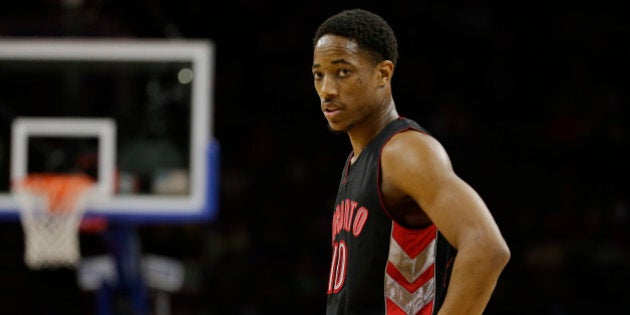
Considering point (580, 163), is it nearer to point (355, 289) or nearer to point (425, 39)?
point (425, 39)

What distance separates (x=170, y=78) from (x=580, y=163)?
5.06 meters

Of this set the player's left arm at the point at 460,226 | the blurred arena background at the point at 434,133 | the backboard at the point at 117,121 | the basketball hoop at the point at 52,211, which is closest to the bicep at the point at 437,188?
the player's left arm at the point at 460,226

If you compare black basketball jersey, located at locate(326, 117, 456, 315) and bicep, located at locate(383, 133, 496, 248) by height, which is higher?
bicep, located at locate(383, 133, 496, 248)

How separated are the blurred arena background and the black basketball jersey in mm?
6132

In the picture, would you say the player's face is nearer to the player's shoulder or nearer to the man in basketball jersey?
the man in basketball jersey

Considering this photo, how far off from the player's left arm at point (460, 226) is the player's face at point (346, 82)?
1.14ft

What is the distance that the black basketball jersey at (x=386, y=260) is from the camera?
204 centimetres

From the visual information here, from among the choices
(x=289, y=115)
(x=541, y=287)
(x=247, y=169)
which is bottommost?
(x=541, y=287)

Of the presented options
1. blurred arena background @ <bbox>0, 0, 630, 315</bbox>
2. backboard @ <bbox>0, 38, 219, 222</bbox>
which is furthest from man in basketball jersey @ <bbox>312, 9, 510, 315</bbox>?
blurred arena background @ <bbox>0, 0, 630, 315</bbox>

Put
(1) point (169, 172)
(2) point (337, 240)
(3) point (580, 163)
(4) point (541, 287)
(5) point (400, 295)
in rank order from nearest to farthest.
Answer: (5) point (400, 295), (2) point (337, 240), (1) point (169, 172), (4) point (541, 287), (3) point (580, 163)

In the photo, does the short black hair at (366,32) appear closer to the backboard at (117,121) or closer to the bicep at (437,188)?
the bicep at (437,188)

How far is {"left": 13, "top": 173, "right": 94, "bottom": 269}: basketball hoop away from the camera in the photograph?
6.10 metres

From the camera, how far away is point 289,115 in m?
10.6

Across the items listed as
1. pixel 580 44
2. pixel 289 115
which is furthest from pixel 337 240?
pixel 580 44
